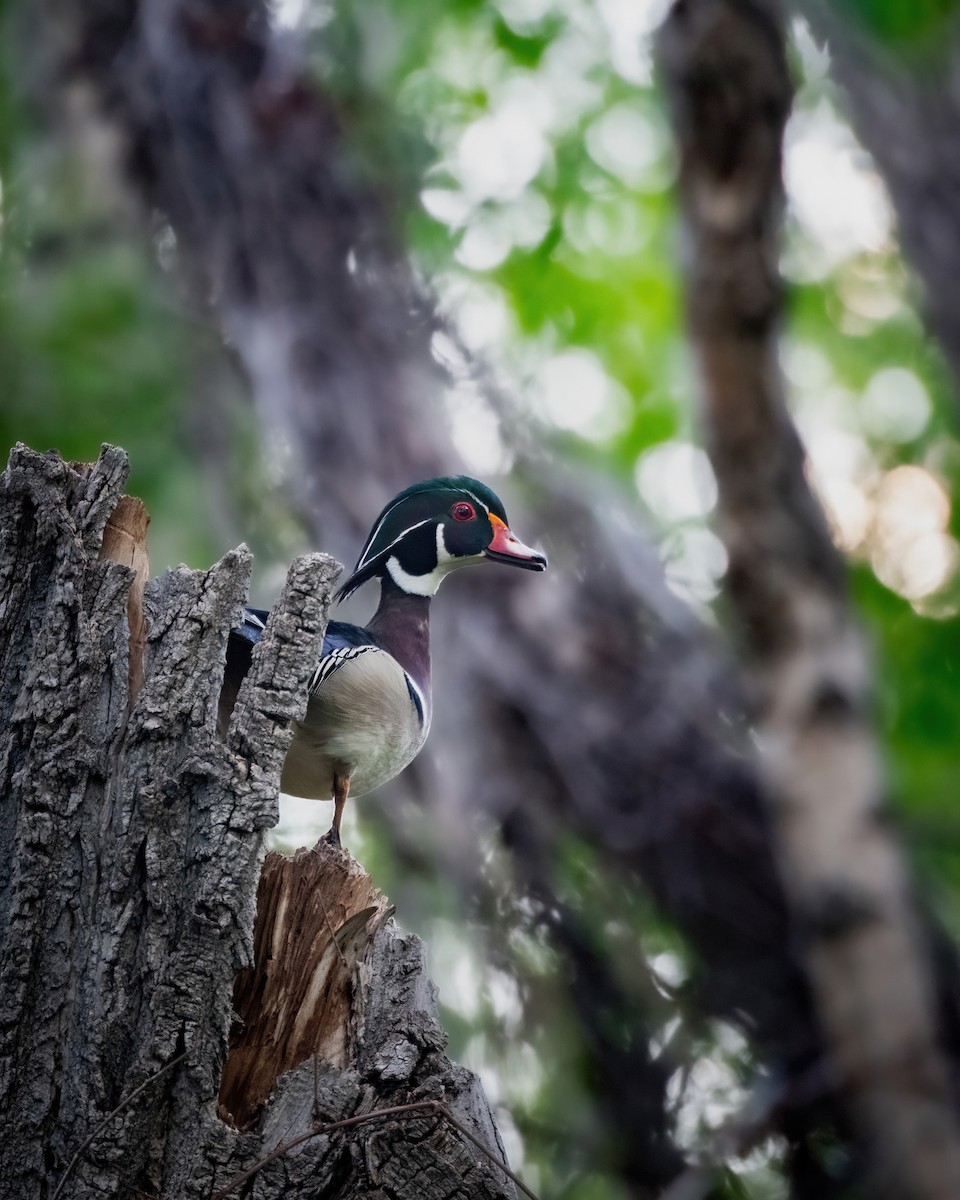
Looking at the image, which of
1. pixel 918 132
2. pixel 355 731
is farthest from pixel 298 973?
pixel 918 132

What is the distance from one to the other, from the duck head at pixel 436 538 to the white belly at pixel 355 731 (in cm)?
32

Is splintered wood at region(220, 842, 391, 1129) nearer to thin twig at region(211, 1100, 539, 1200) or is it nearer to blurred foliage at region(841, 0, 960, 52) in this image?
thin twig at region(211, 1100, 539, 1200)

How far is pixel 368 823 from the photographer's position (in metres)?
4.91

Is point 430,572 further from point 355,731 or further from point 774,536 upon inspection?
point 774,536

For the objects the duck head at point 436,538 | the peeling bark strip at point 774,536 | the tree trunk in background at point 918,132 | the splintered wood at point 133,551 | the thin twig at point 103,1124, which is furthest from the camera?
the tree trunk in background at point 918,132

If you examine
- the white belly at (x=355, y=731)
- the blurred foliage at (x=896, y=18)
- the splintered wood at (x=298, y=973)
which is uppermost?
the blurred foliage at (x=896, y=18)

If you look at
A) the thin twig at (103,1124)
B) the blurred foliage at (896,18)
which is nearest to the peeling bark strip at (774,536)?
the blurred foliage at (896,18)

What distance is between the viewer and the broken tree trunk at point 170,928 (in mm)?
1938

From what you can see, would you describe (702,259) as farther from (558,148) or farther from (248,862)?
(558,148)

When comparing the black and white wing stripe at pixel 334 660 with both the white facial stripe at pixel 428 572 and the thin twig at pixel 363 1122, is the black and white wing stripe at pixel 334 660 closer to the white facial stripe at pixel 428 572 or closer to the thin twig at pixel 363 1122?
the white facial stripe at pixel 428 572

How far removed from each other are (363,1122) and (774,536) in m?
1.63

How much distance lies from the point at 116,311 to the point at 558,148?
2.98 m

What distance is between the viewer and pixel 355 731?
2.59m

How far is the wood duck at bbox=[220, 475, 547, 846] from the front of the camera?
101 inches
